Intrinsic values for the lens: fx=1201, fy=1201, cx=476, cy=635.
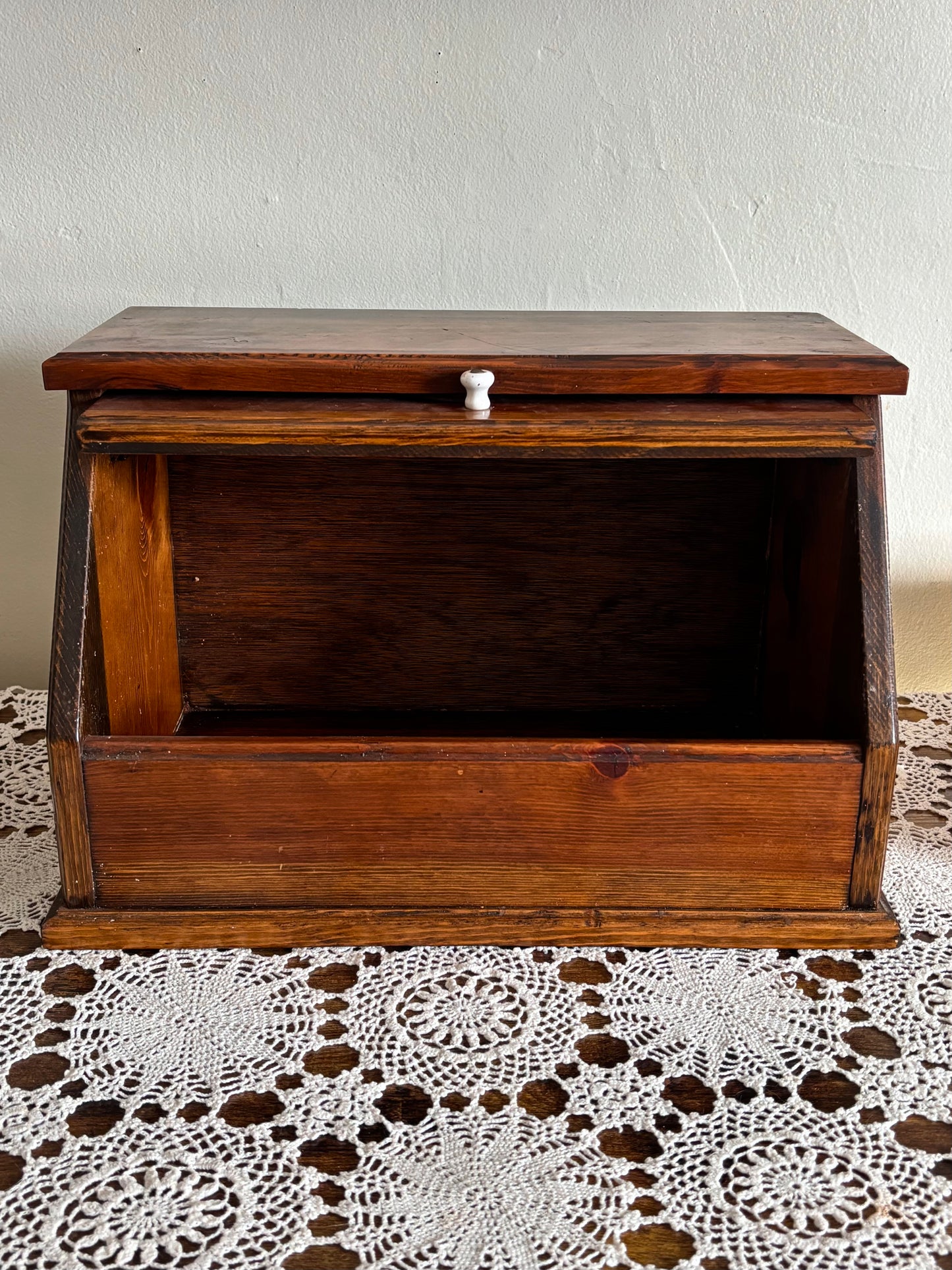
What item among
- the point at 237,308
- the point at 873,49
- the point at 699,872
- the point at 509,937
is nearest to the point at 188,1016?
the point at 509,937

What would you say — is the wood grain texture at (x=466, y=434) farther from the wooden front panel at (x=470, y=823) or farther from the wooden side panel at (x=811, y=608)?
the wooden front panel at (x=470, y=823)

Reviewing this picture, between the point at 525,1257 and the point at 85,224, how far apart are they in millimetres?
1262

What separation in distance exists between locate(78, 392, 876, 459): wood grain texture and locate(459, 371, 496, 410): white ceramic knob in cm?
2

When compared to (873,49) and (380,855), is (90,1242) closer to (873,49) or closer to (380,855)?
(380,855)

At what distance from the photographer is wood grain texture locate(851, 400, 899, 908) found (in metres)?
1.09

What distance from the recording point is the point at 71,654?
3.60 feet

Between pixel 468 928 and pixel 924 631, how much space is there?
892 mm

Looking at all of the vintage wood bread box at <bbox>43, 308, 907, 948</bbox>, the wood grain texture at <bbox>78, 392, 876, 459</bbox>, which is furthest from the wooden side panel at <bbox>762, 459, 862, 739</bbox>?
the wood grain texture at <bbox>78, 392, 876, 459</bbox>

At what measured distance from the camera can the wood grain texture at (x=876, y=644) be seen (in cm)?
109

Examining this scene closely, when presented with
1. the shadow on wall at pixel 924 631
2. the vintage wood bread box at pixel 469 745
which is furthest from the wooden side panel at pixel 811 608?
the shadow on wall at pixel 924 631

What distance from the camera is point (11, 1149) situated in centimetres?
88

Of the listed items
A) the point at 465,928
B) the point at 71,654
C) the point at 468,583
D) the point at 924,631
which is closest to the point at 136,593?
the point at 71,654

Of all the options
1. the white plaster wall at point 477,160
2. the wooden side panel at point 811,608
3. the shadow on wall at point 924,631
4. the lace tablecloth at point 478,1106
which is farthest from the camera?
the shadow on wall at point 924,631

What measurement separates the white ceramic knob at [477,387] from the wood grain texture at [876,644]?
35 centimetres
